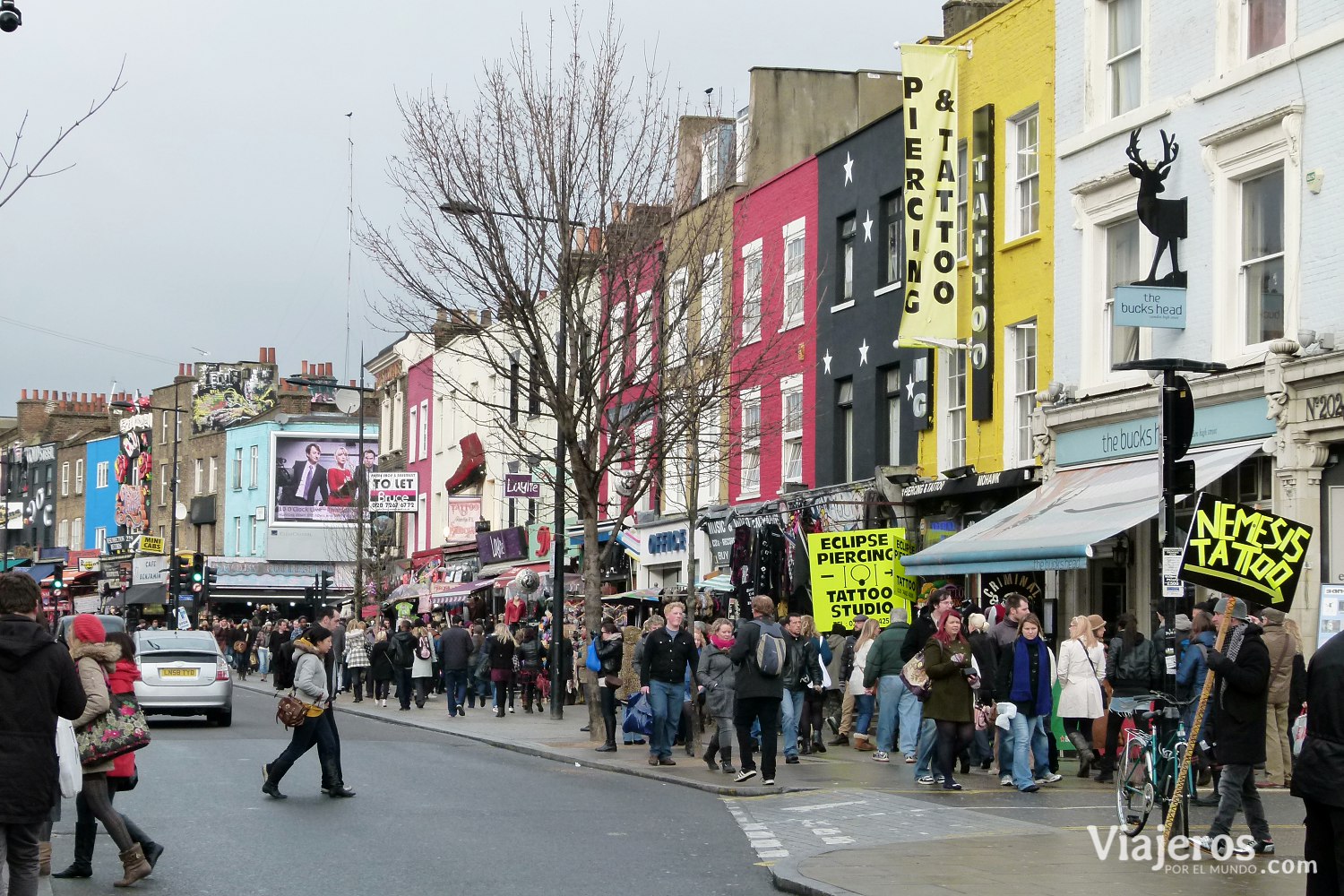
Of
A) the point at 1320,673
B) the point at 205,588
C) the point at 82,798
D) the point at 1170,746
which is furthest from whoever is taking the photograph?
the point at 205,588

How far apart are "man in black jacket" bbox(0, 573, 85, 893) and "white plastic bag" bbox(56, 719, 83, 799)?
922 millimetres

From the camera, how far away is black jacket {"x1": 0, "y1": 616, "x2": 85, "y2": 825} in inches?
332

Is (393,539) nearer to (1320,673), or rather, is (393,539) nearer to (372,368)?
(372,368)

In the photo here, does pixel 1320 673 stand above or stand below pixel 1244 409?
below

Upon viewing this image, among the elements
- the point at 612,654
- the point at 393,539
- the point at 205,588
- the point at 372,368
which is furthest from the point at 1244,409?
the point at 372,368

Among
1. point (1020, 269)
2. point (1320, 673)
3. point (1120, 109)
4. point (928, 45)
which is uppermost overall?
point (928, 45)

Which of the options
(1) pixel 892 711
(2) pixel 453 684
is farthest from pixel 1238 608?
(2) pixel 453 684

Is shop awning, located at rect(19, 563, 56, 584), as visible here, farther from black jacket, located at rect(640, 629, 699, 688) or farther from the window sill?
black jacket, located at rect(640, 629, 699, 688)

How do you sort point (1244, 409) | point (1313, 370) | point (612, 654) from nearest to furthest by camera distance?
1. point (1313, 370)
2. point (1244, 409)
3. point (612, 654)

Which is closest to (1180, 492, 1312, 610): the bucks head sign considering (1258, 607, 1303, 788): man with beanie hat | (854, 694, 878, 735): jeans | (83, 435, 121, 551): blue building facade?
(1258, 607, 1303, 788): man with beanie hat

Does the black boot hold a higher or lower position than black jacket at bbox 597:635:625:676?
lower

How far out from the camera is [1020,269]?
86.2 feet

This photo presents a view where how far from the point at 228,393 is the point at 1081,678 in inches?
2796

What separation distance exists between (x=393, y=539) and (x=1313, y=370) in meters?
44.7
